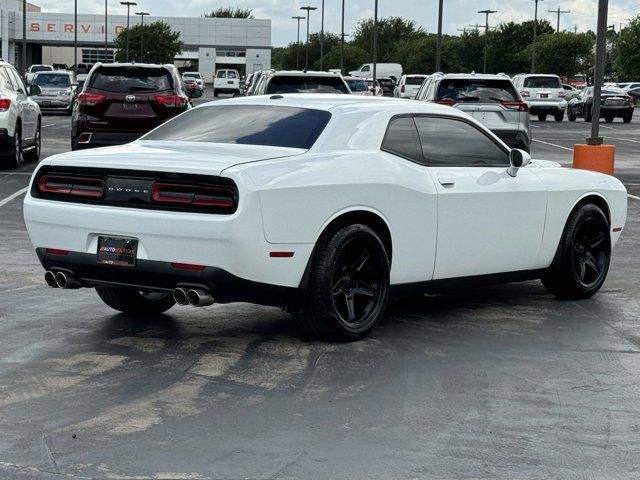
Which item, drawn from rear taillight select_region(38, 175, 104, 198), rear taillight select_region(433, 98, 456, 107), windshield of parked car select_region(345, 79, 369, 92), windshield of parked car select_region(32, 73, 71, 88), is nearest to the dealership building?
windshield of parked car select_region(345, 79, 369, 92)

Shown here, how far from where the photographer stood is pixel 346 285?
26.5ft

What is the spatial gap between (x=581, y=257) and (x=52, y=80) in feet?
137

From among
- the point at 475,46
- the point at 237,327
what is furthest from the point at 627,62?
the point at 237,327

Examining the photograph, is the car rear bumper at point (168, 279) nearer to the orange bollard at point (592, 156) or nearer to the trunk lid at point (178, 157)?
the trunk lid at point (178, 157)

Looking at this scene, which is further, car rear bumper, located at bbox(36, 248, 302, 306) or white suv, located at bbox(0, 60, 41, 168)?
white suv, located at bbox(0, 60, 41, 168)

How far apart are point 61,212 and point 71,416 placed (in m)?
2.04

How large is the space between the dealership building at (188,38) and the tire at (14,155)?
367 feet

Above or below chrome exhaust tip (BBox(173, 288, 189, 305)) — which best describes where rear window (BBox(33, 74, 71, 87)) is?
above

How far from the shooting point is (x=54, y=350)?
7.72 metres

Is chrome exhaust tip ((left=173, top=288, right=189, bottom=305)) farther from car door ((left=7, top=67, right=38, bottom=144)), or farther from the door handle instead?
car door ((left=7, top=67, right=38, bottom=144))

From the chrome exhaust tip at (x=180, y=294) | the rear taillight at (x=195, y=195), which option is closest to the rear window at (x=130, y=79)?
the rear taillight at (x=195, y=195)

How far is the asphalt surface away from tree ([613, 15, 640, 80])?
349 ft

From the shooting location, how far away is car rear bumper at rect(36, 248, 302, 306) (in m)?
7.46

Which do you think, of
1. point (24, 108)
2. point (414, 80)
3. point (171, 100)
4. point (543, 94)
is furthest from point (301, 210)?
point (414, 80)
